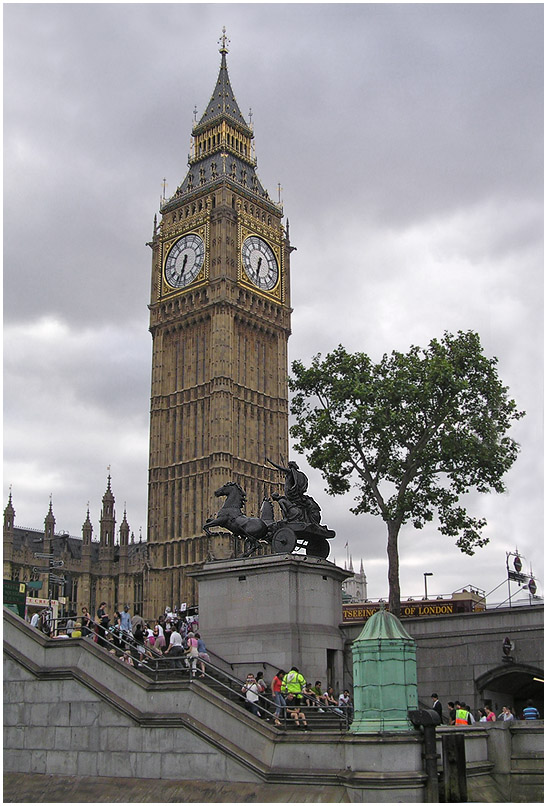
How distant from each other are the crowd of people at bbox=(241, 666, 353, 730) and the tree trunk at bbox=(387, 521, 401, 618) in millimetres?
10612

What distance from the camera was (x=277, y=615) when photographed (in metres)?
26.8

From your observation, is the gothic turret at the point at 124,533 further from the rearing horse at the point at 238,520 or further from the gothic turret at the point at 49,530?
the rearing horse at the point at 238,520

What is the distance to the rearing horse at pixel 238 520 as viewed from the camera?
94.5 feet

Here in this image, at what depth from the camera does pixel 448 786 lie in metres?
18.1

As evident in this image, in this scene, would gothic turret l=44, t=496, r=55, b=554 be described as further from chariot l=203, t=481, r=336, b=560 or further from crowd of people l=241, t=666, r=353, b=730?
crowd of people l=241, t=666, r=353, b=730

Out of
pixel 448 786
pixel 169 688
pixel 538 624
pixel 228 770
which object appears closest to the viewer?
pixel 448 786

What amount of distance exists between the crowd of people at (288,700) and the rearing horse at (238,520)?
6.42m

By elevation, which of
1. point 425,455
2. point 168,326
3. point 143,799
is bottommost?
point 143,799

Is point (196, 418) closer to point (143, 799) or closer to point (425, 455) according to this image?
point (425, 455)

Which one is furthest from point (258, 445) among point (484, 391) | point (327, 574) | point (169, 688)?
point (169, 688)

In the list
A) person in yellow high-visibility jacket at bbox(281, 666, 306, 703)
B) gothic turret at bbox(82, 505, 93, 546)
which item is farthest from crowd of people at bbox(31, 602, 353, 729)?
gothic turret at bbox(82, 505, 93, 546)

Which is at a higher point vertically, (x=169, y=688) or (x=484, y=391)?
(x=484, y=391)

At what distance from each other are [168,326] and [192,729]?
75469 mm

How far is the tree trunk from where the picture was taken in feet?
109
